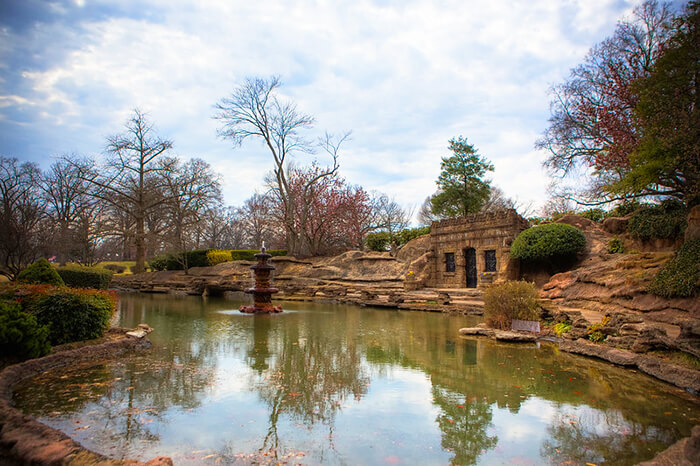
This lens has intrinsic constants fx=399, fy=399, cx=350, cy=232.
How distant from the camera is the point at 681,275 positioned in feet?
30.6

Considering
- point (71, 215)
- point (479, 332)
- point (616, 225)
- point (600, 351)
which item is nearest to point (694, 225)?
point (600, 351)

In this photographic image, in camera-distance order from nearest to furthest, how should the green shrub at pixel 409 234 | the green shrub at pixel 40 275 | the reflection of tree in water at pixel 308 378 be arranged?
the reflection of tree in water at pixel 308 378 → the green shrub at pixel 40 275 → the green shrub at pixel 409 234

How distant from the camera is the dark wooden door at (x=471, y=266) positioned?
Result: 22891 mm

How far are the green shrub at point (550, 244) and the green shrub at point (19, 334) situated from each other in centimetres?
1772

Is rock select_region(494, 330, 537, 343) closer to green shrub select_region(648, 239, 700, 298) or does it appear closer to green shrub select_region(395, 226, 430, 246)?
green shrub select_region(648, 239, 700, 298)

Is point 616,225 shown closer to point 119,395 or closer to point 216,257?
point 119,395

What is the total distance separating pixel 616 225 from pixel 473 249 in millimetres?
7031

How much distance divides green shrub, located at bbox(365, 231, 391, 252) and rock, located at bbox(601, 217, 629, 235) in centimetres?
1483

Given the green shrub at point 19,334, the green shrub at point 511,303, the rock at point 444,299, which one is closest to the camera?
the green shrub at point 19,334

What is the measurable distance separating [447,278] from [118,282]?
23.9 metres

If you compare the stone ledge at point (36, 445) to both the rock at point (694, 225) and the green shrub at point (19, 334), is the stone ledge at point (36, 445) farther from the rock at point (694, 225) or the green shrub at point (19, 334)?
the rock at point (694, 225)

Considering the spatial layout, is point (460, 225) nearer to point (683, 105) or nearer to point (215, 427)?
point (683, 105)

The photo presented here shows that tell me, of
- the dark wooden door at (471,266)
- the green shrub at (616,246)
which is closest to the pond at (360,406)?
the green shrub at (616,246)

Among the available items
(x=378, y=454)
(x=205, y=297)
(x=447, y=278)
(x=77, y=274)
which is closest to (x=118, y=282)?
(x=205, y=297)
